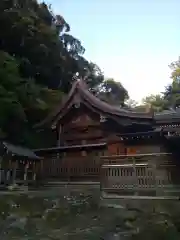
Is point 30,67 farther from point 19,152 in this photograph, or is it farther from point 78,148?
point 78,148

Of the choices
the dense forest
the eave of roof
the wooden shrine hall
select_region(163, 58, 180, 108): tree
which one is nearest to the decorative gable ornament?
the wooden shrine hall

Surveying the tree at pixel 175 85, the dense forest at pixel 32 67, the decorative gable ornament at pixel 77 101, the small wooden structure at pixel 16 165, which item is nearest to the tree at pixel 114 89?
the dense forest at pixel 32 67

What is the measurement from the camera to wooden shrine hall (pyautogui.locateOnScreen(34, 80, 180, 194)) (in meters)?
12.0

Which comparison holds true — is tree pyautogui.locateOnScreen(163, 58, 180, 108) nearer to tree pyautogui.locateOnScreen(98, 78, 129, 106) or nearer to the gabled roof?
tree pyautogui.locateOnScreen(98, 78, 129, 106)

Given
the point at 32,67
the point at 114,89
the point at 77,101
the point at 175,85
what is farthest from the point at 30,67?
the point at 114,89

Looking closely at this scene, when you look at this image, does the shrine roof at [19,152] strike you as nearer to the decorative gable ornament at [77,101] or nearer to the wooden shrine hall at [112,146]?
the wooden shrine hall at [112,146]

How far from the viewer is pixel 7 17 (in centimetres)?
2619

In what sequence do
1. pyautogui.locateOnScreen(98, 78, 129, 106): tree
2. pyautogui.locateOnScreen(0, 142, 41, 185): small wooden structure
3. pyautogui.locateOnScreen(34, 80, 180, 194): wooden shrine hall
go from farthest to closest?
pyautogui.locateOnScreen(98, 78, 129, 106): tree → pyautogui.locateOnScreen(0, 142, 41, 185): small wooden structure → pyautogui.locateOnScreen(34, 80, 180, 194): wooden shrine hall

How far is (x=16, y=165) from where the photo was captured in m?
17.5

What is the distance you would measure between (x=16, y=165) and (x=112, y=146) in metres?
6.66

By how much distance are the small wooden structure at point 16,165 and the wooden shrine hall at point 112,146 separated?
84cm

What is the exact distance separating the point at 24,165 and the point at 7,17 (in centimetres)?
1577

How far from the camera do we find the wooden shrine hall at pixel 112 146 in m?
12.0

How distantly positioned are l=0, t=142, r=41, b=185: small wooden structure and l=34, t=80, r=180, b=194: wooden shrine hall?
0.84 metres
